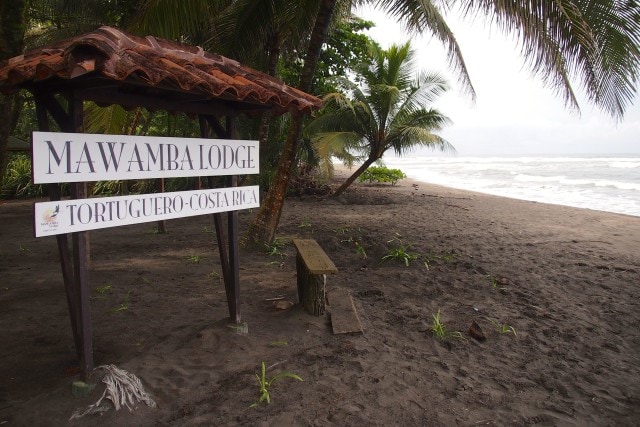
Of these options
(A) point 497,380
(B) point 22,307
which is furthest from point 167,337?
(A) point 497,380

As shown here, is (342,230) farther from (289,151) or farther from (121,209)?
(121,209)

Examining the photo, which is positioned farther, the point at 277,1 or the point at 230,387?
the point at 277,1

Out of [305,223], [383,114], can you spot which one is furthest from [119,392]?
[383,114]

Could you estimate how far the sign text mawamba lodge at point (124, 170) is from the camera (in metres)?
2.38

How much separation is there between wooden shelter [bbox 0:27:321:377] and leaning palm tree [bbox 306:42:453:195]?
9033 millimetres

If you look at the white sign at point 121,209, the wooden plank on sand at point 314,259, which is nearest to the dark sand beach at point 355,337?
the wooden plank on sand at point 314,259

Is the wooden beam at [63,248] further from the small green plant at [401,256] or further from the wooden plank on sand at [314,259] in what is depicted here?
the small green plant at [401,256]

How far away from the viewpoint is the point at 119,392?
2.77m

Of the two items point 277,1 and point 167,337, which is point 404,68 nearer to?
point 277,1

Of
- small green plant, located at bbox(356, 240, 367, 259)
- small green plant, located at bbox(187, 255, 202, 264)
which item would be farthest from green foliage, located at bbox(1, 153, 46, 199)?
small green plant, located at bbox(356, 240, 367, 259)

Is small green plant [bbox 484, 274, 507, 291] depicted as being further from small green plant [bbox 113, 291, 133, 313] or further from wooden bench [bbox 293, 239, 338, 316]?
small green plant [bbox 113, 291, 133, 313]

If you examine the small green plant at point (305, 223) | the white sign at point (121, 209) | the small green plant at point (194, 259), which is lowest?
the small green plant at point (194, 259)

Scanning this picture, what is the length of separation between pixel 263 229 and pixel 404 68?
28.6ft

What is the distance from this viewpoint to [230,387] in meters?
2.97
